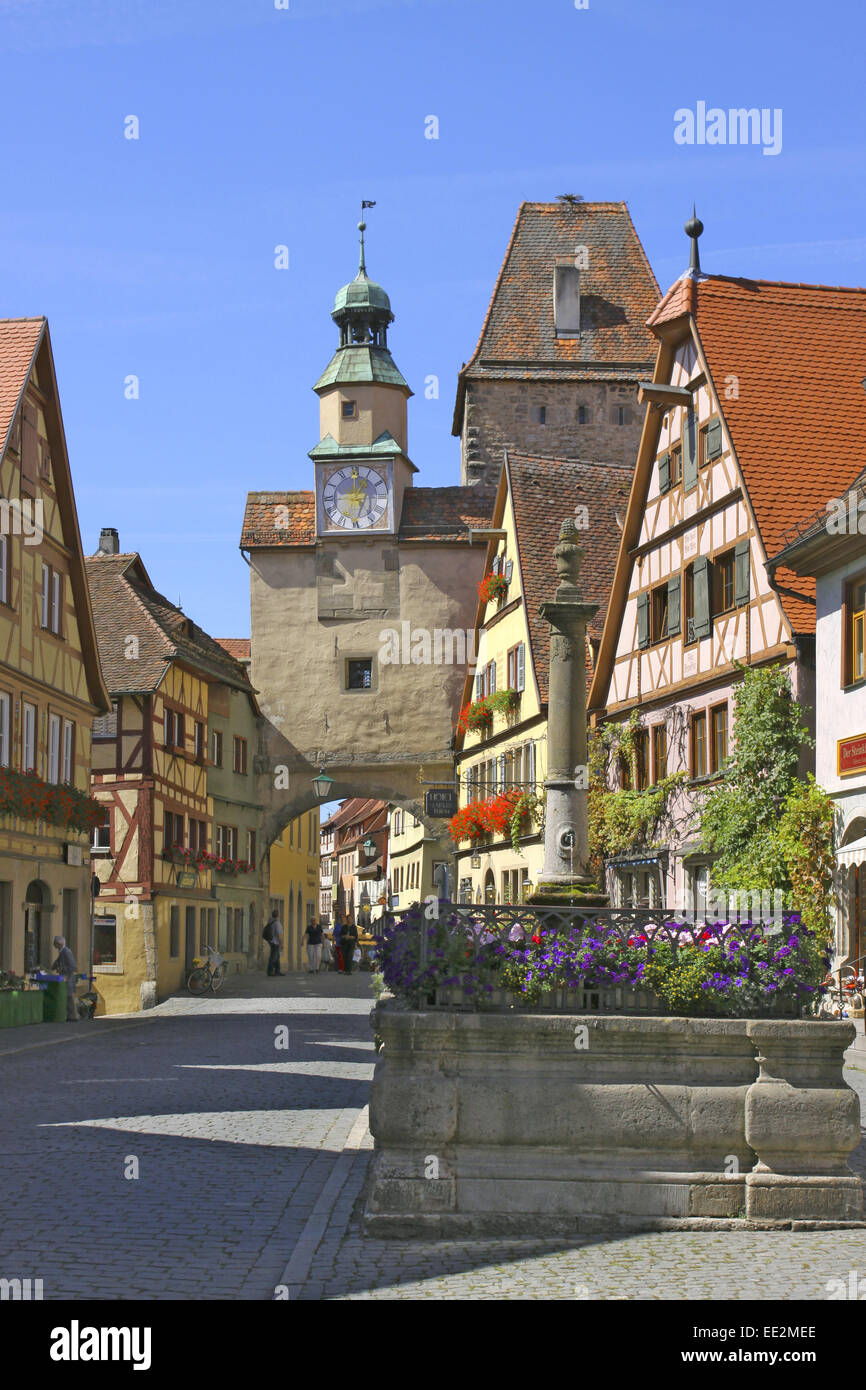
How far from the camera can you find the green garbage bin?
81.8 ft

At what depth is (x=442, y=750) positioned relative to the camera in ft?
142

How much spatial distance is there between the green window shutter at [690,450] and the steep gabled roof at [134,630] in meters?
12.3

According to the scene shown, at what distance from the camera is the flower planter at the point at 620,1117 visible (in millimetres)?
7977

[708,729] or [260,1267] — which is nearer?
[260,1267]

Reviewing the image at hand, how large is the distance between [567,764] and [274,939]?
28.2 meters

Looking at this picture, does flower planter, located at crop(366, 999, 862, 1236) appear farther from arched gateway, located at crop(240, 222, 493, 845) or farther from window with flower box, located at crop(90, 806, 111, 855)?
arched gateway, located at crop(240, 222, 493, 845)

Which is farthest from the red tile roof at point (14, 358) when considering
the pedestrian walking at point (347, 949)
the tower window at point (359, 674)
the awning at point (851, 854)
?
the pedestrian walking at point (347, 949)

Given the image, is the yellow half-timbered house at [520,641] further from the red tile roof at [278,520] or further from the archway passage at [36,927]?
the archway passage at [36,927]

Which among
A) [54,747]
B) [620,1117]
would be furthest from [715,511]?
[620,1117]

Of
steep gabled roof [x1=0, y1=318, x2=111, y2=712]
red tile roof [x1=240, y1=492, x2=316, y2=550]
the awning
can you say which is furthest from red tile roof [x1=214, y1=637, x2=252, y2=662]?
the awning

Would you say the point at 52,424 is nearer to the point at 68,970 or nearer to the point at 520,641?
the point at 68,970
